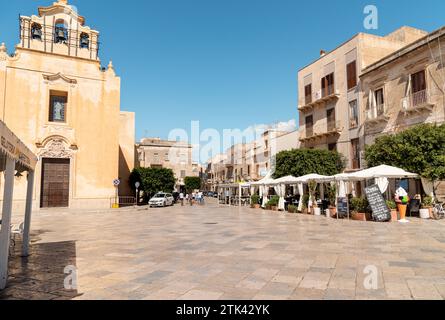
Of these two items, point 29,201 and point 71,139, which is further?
point 71,139

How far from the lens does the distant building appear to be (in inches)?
2377

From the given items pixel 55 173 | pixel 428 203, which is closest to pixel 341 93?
pixel 428 203

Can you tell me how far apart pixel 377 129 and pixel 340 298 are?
68.6ft

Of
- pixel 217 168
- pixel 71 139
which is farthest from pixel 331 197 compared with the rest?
pixel 217 168

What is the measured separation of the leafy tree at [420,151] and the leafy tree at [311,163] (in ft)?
24.5

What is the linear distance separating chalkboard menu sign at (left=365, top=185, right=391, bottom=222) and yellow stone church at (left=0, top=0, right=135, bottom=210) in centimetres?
1976

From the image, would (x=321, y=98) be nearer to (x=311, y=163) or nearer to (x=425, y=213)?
(x=311, y=163)

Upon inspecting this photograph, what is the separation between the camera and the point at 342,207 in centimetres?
1591

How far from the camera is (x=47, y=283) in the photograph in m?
5.18

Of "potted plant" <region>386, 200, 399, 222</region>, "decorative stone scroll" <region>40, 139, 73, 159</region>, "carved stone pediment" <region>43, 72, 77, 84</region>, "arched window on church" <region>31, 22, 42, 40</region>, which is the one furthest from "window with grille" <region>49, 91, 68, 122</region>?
"potted plant" <region>386, 200, 399, 222</region>

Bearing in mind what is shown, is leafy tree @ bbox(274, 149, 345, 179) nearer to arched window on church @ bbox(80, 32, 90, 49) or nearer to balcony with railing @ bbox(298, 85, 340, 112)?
balcony with railing @ bbox(298, 85, 340, 112)

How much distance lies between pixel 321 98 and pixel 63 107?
838 inches
